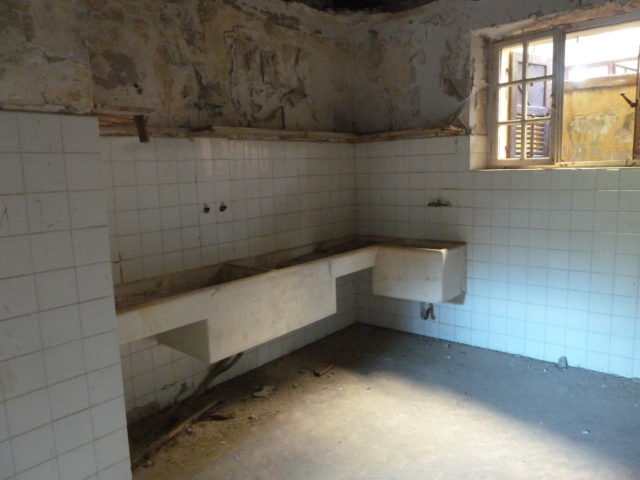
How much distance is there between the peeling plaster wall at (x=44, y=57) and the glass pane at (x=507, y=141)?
10.00 feet

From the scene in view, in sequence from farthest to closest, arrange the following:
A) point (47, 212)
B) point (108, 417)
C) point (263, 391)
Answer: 1. point (263, 391)
2. point (108, 417)
3. point (47, 212)

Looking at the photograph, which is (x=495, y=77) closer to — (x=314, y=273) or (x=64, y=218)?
(x=314, y=273)

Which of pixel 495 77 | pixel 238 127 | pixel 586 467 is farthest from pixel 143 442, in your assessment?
pixel 495 77

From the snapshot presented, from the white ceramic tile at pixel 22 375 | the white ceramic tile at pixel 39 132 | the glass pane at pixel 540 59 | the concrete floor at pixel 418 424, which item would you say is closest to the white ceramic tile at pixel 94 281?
the white ceramic tile at pixel 22 375

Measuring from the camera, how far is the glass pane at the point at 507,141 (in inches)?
150

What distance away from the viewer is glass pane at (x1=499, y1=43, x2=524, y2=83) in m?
3.74

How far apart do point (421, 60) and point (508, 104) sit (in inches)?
30.9

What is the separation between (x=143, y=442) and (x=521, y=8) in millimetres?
3704

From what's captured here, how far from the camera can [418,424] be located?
111 inches

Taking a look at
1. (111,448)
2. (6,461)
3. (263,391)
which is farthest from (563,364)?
(6,461)

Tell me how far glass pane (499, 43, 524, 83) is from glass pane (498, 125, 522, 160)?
0.38 metres

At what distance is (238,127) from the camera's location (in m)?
3.25

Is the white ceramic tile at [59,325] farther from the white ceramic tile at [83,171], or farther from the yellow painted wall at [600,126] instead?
the yellow painted wall at [600,126]

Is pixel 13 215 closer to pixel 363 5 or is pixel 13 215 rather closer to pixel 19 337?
pixel 19 337
